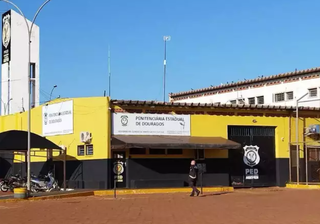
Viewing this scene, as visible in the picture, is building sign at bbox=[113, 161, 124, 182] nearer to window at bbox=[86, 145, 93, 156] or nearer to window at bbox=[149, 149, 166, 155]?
window at bbox=[86, 145, 93, 156]

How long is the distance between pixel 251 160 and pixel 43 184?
40.6ft

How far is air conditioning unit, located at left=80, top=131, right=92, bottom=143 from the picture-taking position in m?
29.0

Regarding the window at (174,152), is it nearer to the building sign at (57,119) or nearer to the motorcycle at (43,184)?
the building sign at (57,119)

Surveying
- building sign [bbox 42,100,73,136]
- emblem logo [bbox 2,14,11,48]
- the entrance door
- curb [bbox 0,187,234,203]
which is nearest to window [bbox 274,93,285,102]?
curb [bbox 0,187,234,203]

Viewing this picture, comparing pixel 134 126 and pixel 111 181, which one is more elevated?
pixel 134 126

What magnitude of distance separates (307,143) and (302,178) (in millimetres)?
2228

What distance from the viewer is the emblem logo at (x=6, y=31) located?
46003 mm

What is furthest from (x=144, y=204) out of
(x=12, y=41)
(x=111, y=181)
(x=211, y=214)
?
(x=12, y=41)

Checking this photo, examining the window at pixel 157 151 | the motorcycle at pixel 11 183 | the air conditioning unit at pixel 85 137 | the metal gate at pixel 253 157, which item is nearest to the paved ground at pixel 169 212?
the motorcycle at pixel 11 183

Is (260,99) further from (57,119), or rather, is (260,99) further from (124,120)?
(57,119)

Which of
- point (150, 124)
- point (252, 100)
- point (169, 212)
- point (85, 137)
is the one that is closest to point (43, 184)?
point (85, 137)

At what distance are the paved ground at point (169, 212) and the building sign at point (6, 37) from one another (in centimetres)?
2557

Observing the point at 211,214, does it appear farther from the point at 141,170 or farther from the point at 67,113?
the point at 67,113

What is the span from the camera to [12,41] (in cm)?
4528
